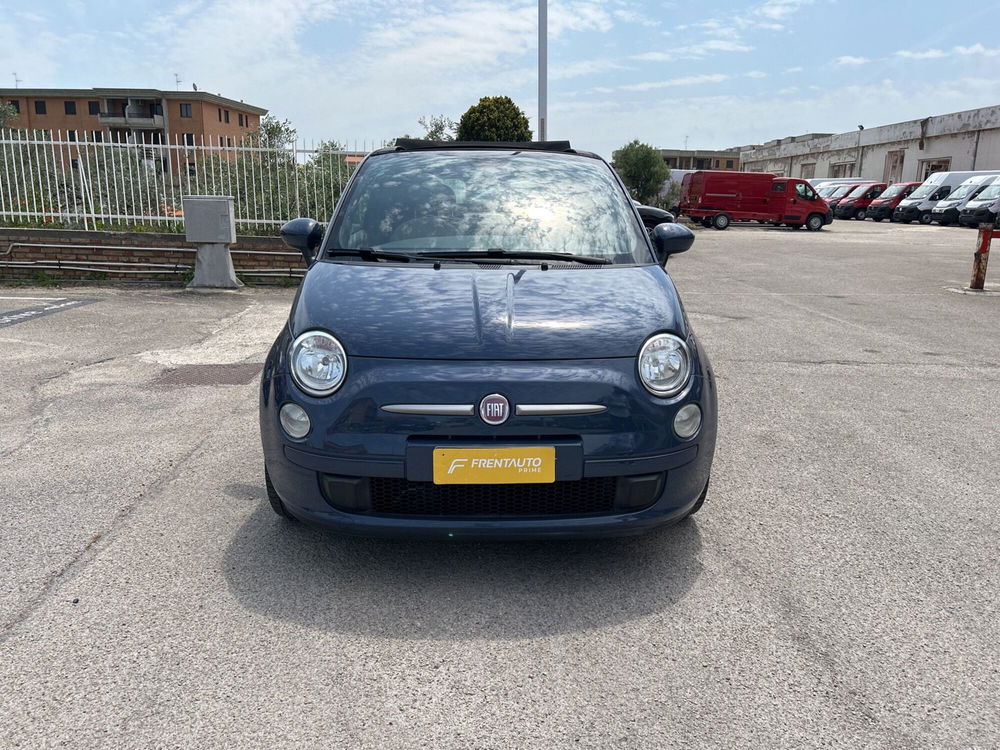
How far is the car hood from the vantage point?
8.95ft

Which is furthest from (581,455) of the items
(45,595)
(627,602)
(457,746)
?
(45,595)

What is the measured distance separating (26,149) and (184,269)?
280 cm

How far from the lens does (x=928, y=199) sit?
33.9m

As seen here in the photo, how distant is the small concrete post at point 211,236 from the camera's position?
10031mm

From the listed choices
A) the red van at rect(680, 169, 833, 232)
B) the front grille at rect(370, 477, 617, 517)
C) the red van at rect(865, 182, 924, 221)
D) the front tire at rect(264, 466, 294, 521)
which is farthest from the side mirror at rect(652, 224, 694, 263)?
the red van at rect(865, 182, 924, 221)

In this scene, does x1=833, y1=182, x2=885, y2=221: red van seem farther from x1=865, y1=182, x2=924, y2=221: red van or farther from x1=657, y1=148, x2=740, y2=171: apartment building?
x1=657, y1=148, x2=740, y2=171: apartment building

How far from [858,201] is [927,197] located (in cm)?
513

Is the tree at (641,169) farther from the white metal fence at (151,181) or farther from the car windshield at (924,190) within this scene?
the white metal fence at (151,181)

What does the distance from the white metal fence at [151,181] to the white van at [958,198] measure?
2893 centimetres

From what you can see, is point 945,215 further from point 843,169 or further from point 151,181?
point 151,181

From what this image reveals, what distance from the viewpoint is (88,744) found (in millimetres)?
1959

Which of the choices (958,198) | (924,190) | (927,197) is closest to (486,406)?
(958,198)

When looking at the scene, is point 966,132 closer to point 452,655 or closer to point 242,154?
point 242,154

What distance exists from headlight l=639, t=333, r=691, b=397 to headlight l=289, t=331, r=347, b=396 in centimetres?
104
